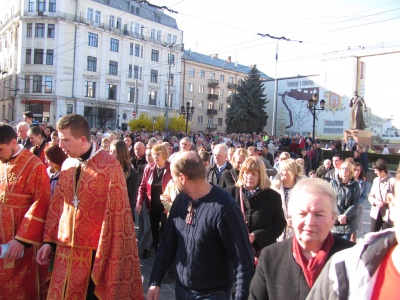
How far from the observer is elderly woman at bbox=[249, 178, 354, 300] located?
2.17 m

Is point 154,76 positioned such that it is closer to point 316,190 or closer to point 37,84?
point 37,84

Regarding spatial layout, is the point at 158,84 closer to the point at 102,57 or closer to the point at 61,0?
the point at 102,57

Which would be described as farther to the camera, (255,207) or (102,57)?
(102,57)

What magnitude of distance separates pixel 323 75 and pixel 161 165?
39.3 meters

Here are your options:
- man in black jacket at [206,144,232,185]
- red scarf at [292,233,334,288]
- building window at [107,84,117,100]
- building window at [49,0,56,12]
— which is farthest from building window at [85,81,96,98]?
red scarf at [292,233,334,288]

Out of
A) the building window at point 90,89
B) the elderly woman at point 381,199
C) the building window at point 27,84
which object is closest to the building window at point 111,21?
the building window at point 90,89

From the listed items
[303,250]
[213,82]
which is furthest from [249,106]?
[303,250]

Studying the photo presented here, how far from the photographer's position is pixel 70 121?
140 inches

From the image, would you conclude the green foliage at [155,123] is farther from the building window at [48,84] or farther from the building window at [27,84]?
the building window at [27,84]

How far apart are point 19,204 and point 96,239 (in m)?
1.18

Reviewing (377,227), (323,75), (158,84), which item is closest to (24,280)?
(377,227)

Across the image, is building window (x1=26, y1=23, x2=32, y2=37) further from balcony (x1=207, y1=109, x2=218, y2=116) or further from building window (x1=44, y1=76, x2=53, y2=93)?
balcony (x1=207, y1=109, x2=218, y2=116)

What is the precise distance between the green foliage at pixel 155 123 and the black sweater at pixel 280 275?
136 ft

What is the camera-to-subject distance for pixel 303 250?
7.45 ft
